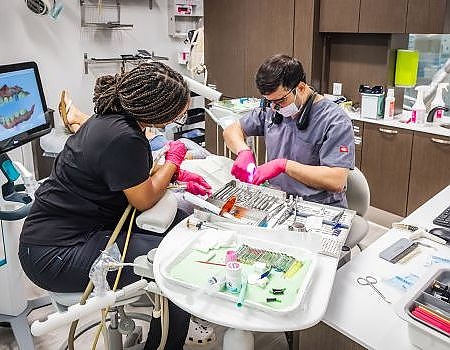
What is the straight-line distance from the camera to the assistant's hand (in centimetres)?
171

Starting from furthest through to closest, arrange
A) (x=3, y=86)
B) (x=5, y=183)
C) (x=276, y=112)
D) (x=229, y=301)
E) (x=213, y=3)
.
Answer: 1. (x=213, y=3)
2. (x=276, y=112)
3. (x=5, y=183)
4. (x=3, y=86)
5. (x=229, y=301)

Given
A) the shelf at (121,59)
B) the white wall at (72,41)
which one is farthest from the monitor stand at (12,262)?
the shelf at (121,59)

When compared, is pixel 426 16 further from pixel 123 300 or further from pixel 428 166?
pixel 123 300

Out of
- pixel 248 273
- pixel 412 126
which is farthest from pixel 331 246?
pixel 412 126

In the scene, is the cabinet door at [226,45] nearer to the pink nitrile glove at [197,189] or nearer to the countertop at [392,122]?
the countertop at [392,122]

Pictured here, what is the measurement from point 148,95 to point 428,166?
84.4 inches

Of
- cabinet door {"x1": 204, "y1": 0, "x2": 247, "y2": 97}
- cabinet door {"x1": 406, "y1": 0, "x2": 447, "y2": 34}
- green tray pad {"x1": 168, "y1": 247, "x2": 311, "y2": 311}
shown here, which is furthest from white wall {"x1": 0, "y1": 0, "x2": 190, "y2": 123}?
green tray pad {"x1": 168, "y1": 247, "x2": 311, "y2": 311}

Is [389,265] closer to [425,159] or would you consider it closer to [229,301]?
[229,301]

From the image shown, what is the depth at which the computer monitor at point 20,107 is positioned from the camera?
1.73 metres

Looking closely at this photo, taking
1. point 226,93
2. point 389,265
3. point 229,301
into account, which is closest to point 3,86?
point 229,301

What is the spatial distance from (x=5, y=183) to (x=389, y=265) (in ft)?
4.98

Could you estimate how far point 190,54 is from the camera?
4738 millimetres

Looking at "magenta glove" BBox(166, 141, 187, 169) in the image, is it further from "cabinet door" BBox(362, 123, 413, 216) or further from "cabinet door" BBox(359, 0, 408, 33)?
"cabinet door" BBox(359, 0, 408, 33)

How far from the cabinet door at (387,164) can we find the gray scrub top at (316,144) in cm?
131
